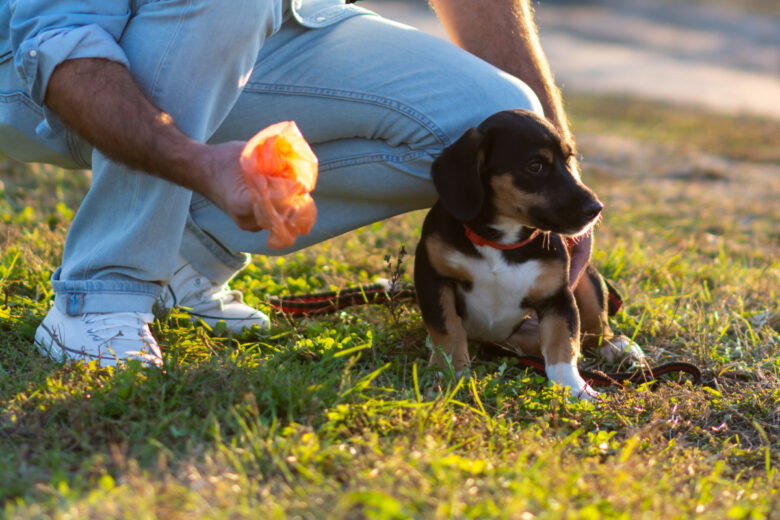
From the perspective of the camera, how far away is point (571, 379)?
2852mm

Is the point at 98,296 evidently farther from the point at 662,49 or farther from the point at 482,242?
the point at 662,49

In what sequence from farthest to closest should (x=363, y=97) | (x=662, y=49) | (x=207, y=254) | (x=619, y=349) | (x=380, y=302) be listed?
1. (x=662, y=49)
2. (x=380, y=302)
3. (x=207, y=254)
4. (x=619, y=349)
5. (x=363, y=97)

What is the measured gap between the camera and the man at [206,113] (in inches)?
96.9

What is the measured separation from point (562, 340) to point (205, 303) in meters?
1.36

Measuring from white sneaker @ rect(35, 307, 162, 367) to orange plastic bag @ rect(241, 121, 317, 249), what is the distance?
73 cm

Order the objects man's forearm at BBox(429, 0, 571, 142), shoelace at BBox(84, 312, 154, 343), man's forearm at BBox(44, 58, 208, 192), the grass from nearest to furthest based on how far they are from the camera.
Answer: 1. the grass
2. man's forearm at BBox(44, 58, 208, 192)
3. shoelace at BBox(84, 312, 154, 343)
4. man's forearm at BBox(429, 0, 571, 142)

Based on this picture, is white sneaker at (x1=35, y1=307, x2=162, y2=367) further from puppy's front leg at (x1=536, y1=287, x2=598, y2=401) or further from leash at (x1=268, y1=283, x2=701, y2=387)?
puppy's front leg at (x1=536, y1=287, x2=598, y2=401)

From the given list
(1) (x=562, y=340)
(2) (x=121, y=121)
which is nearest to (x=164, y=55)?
(2) (x=121, y=121)

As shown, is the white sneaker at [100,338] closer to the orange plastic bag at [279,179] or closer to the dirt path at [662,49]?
the orange plastic bag at [279,179]

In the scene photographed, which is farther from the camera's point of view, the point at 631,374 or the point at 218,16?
the point at 631,374

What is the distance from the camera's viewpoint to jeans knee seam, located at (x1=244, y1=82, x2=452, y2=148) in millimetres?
3053

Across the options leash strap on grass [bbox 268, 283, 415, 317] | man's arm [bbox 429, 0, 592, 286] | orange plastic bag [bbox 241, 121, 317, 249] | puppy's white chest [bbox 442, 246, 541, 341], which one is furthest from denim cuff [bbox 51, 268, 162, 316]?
man's arm [bbox 429, 0, 592, 286]

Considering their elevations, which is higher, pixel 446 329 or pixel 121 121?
pixel 121 121

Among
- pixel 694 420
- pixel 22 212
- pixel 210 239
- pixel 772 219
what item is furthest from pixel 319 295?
pixel 772 219
